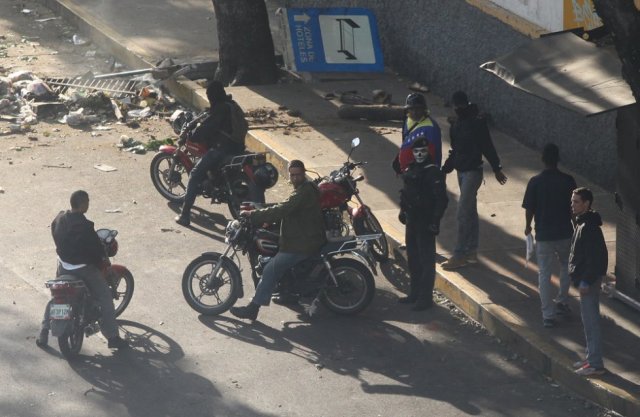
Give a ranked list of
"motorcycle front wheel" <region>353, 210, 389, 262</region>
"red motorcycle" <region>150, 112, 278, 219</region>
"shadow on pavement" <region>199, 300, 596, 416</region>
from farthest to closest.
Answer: "red motorcycle" <region>150, 112, 278, 219</region>, "motorcycle front wheel" <region>353, 210, 389, 262</region>, "shadow on pavement" <region>199, 300, 596, 416</region>

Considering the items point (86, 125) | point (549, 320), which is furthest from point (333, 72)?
point (549, 320)

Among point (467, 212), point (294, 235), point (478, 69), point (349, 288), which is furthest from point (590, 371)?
point (478, 69)

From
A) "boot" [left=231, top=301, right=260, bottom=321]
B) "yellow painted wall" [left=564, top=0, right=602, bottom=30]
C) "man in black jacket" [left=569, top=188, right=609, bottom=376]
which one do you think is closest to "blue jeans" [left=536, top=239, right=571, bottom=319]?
"man in black jacket" [left=569, top=188, right=609, bottom=376]

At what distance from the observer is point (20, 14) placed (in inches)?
979

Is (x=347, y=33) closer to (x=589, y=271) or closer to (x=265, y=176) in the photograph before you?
(x=265, y=176)

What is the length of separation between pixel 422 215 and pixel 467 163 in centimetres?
97

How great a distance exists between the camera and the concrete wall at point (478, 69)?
48.1ft

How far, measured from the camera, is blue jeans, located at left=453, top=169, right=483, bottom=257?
1185cm

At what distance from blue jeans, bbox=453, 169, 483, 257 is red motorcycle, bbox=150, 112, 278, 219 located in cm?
212

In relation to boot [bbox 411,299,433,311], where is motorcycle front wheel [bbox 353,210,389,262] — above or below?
above

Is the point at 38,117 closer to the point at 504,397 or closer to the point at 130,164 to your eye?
the point at 130,164

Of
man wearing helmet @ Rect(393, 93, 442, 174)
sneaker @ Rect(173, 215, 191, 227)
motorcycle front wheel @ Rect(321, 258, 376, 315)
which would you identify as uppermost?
man wearing helmet @ Rect(393, 93, 442, 174)

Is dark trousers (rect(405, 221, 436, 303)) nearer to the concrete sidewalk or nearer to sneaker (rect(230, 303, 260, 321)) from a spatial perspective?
the concrete sidewalk

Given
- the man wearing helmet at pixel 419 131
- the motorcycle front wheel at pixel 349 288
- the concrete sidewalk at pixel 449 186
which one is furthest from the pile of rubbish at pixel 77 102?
the motorcycle front wheel at pixel 349 288
